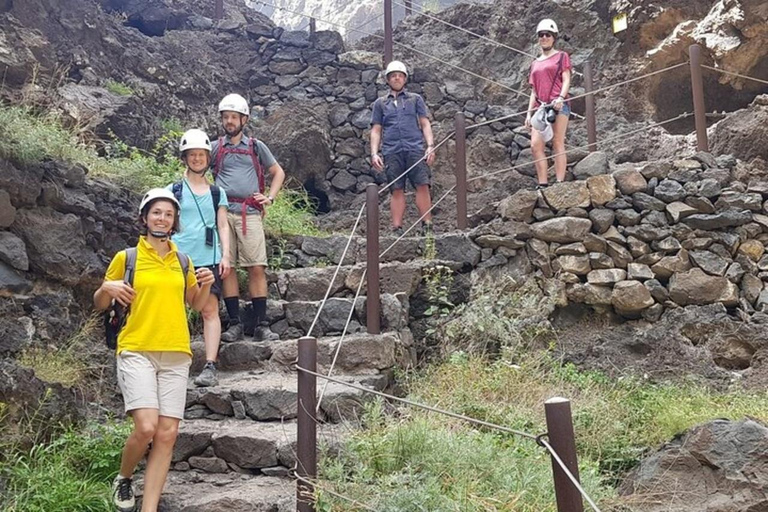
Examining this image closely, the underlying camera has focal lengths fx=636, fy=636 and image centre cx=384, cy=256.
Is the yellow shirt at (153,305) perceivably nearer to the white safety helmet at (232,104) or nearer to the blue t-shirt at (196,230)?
the blue t-shirt at (196,230)

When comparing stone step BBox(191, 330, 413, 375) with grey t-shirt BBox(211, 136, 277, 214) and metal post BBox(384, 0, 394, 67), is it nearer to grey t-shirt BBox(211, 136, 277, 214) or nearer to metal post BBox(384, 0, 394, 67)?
grey t-shirt BBox(211, 136, 277, 214)

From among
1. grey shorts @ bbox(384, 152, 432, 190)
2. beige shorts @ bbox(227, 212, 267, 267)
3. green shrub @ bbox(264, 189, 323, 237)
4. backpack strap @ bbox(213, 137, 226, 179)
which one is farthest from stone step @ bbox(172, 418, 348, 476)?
grey shorts @ bbox(384, 152, 432, 190)

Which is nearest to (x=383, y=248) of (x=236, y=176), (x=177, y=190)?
(x=236, y=176)

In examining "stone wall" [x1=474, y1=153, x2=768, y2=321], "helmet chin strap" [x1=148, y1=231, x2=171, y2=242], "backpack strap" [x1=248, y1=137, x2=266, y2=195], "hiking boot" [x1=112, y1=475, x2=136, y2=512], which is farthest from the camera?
"stone wall" [x1=474, y1=153, x2=768, y2=321]

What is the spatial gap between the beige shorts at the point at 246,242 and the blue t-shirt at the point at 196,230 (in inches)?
16.2

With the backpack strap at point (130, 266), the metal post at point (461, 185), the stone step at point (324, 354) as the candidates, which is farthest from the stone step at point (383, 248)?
the backpack strap at point (130, 266)

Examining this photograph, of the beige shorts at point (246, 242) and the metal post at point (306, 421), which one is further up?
the beige shorts at point (246, 242)

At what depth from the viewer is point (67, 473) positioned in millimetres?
3254

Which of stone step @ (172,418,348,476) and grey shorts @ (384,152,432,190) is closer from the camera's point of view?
stone step @ (172,418,348,476)

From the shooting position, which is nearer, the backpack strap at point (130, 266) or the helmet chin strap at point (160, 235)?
the backpack strap at point (130, 266)

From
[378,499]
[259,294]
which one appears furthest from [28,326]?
[378,499]

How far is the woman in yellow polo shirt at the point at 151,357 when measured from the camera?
2.95 meters

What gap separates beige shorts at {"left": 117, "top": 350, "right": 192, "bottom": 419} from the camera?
295 cm

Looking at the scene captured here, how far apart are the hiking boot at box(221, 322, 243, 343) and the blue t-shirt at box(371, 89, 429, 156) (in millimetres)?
2317
